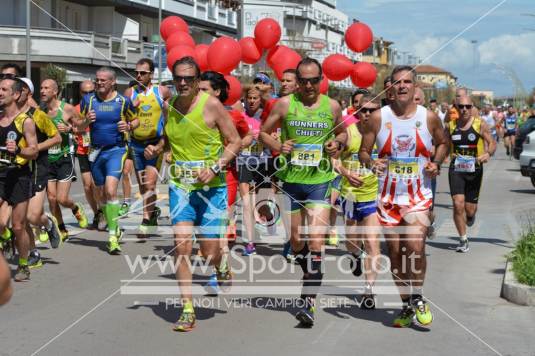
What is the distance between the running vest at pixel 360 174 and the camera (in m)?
8.60

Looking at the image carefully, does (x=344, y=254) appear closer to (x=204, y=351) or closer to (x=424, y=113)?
(x=424, y=113)

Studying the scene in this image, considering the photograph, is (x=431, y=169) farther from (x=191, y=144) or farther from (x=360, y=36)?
(x=360, y=36)

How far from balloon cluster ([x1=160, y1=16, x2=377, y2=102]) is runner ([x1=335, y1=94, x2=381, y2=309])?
2.14 m

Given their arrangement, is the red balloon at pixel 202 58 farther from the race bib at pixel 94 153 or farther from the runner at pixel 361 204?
the runner at pixel 361 204

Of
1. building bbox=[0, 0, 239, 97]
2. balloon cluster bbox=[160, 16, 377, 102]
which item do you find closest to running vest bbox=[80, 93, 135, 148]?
balloon cluster bbox=[160, 16, 377, 102]

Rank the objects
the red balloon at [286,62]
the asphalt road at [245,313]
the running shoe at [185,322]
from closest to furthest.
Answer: the asphalt road at [245,313], the running shoe at [185,322], the red balloon at [286,62]

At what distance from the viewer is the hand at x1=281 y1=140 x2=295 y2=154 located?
716 centimetres

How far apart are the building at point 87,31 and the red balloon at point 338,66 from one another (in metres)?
16.1

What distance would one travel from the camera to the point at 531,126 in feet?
75.2

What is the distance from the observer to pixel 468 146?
36.6ft

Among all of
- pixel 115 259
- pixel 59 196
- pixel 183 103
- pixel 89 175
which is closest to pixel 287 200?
pixel 183 103

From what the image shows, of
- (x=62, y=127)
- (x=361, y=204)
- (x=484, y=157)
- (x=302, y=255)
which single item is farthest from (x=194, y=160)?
(x=484, y=157)

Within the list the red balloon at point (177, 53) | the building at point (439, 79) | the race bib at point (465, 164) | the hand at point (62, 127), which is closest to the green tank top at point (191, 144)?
the hand at point (62, 127)

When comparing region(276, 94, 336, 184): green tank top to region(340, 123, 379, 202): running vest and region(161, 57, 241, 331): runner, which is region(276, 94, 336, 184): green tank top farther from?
region(340, 123, 379, 202): running vest
